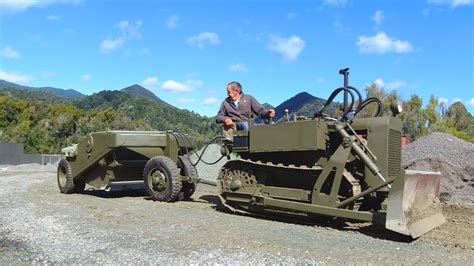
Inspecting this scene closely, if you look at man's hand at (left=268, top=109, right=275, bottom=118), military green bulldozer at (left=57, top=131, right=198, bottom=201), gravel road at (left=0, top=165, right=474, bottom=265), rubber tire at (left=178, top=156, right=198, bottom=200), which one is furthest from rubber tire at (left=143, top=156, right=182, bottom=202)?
man's hand at (left=268, top=109, right=275, bottom=118)

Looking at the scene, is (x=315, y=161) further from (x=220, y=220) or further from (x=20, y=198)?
(x=20, y=198)

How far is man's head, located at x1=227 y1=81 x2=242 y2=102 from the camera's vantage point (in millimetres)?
8703

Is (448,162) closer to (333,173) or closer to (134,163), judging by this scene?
(333,173)

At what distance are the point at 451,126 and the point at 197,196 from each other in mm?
26477

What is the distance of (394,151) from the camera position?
21.8 feet

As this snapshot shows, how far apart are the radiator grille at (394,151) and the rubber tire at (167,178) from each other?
3887 mm

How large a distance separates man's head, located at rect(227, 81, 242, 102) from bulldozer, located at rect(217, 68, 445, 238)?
4.42ft

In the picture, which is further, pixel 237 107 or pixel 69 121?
pixel 69 121

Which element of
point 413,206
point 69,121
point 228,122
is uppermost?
point 69,121

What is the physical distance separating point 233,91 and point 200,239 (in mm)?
3866

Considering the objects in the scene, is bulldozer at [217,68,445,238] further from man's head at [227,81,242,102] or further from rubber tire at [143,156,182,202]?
rubber tire at [143,156,182,202]

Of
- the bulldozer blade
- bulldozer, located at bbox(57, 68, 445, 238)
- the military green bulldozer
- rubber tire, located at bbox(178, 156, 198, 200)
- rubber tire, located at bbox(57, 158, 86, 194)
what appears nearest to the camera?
the bulldozer blade

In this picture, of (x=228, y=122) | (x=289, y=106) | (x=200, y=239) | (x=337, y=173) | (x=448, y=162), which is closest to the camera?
(x=200, y=239)

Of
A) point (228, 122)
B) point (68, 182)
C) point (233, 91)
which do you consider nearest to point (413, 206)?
point (228, 122)
